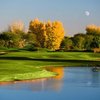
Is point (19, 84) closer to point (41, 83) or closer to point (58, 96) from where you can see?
point (41, 83)

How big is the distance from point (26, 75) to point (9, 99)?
53.4ft

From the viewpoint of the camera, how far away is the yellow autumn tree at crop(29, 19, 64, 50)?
519 ft

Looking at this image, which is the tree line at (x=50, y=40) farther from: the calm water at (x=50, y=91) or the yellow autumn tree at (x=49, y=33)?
the calm water at (x=50, y=91)

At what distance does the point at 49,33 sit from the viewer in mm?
164500

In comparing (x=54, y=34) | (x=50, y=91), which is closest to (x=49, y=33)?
(x=54, y=34)

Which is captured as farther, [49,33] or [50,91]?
[49,33]

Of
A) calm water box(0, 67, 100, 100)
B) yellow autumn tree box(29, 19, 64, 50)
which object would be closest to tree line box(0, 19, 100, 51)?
yellow autumn tree box(29, 19, 64, 50)

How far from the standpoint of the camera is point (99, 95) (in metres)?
37.5

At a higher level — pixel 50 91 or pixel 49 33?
pixel 49 33

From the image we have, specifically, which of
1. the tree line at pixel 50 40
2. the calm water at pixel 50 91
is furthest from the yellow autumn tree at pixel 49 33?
the calm water at pixel 50 91

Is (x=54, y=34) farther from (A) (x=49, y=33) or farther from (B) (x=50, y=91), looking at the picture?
(B) (x=50, y=91)

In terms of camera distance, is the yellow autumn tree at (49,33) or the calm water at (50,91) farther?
the yellow autumn tree at (49,33)

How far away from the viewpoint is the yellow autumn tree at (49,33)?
519ft

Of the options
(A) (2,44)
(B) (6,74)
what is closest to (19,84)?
(B) (6,74)
